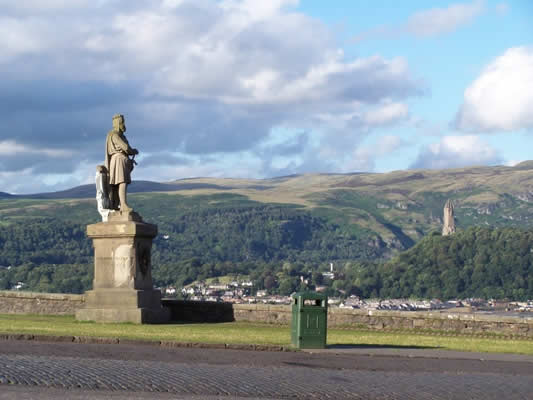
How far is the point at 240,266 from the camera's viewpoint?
19662 centimetres

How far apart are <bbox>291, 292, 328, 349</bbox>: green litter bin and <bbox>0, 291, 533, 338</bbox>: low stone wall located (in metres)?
8.61

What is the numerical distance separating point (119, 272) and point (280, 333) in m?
5.12

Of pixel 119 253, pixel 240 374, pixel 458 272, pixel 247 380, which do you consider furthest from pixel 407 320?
pixel 458 272

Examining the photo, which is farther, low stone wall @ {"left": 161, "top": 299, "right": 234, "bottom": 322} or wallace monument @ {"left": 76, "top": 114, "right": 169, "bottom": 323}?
low stone wall @ {"left": 161, "top": 299, "right": 234, "bottom": 322}

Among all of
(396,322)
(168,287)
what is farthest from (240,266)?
(396,322)

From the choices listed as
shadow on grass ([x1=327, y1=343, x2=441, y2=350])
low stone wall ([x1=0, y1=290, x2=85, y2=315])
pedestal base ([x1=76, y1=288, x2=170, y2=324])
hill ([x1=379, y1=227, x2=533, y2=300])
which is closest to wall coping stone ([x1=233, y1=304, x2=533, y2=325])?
pedestal base ([x1=76, y1=288, x2=170, y2=324])

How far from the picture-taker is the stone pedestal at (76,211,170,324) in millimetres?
28609

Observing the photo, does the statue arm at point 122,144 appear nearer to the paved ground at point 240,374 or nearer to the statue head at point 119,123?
the statue head at point 119,123

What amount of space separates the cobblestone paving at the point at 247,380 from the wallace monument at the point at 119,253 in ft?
37.9

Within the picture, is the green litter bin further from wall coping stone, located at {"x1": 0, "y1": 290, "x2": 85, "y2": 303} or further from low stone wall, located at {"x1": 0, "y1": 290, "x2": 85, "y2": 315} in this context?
wall coping stone, located at {"x1": 0, "y1": 290, "x2": 85, "y2": 303}

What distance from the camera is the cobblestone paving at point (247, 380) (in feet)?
47.1

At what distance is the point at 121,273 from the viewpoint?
95.1 feet

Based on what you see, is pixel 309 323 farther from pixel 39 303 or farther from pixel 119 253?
pixel 39 303

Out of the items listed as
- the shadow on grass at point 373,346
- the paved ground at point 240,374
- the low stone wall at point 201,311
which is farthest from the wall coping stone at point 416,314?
the paved ground at point 240,374
